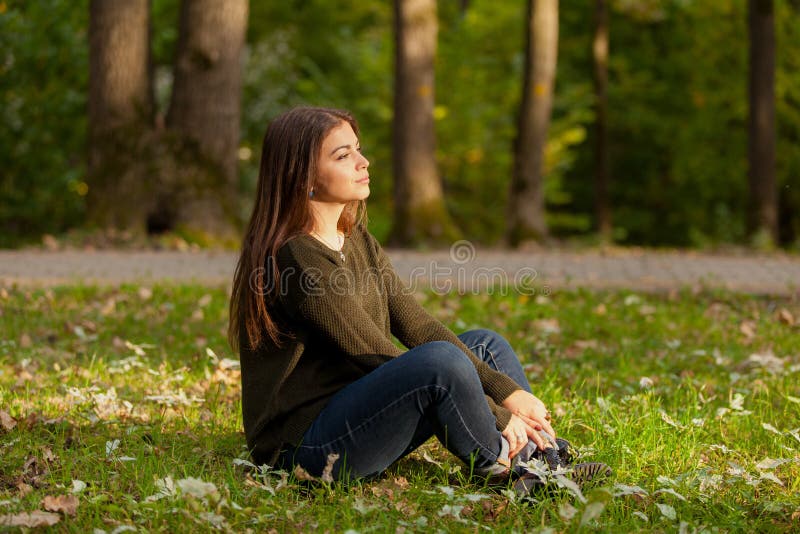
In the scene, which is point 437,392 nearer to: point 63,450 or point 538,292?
point 63,450

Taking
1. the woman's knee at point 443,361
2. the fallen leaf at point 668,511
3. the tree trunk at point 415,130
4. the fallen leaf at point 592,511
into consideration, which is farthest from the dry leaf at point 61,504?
the tree trunk at point 415,130

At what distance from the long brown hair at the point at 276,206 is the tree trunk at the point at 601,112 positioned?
54.4 ft

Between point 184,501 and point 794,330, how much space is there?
5.00 metres

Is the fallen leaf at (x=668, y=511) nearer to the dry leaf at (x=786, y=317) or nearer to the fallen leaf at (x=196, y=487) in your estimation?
the fallen leaf at (x=196, y=487)

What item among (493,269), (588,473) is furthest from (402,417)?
(493,269)

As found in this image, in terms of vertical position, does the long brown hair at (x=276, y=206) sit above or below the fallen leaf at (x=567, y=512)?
above

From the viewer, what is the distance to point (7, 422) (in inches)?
168

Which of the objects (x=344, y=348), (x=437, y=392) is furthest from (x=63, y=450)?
(x=437, y=392)

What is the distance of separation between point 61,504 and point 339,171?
145 centimetres

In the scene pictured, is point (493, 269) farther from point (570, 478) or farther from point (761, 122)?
point (761, 122)

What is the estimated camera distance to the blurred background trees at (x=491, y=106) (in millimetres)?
15289

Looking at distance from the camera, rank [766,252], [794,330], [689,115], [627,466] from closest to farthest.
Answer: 1. [627,466]
2. [794,330]
3. [766,252]
4. [689,115]

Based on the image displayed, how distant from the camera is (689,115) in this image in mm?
24969

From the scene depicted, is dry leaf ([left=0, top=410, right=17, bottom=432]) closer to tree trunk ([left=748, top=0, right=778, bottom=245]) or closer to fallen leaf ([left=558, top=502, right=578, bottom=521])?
fallen leaf ([left=558, top=502, right=578, bottom=521])
